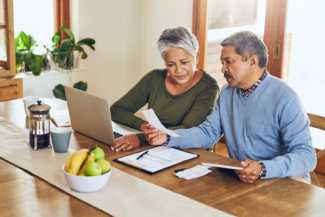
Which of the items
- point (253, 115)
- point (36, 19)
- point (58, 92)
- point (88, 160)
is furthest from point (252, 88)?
point (36, 19)

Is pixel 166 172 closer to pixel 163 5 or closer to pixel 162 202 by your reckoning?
pixel 162 202

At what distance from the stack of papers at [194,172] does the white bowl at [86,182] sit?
1.01 feet

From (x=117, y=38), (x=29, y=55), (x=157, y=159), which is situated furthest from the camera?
(x=117, y=38)

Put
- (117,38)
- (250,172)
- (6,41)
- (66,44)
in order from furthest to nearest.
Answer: (117,38)
(66,44)
(6,41)
(250,172)

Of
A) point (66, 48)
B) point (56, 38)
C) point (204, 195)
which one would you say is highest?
point (56, 38)

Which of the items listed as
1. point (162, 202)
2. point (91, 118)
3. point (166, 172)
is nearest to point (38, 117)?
point (91, 118)

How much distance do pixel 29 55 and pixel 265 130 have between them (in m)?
2.77

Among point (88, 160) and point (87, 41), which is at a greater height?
point (87, 41)

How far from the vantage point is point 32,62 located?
12.0 ft

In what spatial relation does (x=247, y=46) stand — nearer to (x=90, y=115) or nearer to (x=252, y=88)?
(x=252, y=88)

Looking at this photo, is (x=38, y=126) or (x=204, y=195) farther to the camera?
(x=38, y=126)

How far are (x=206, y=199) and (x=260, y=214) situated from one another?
177mm

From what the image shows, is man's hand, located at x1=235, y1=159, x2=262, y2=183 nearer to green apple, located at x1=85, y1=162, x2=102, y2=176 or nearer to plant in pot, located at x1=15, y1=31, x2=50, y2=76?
green apple, located at x1=85, y1=162, x2=102, y2=176

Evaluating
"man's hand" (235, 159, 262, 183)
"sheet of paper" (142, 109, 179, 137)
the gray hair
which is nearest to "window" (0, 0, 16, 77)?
"sheet of paper" (142, 109, 179, 137)
